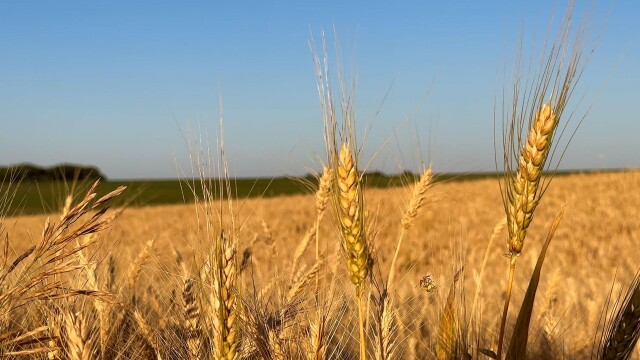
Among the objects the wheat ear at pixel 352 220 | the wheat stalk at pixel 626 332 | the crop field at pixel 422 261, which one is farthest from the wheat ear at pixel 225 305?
the wheat stalk at pixel 626 332

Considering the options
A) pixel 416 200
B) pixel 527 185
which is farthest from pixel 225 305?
pixel 416 200

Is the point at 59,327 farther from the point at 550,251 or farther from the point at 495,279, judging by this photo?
the point at 550,251

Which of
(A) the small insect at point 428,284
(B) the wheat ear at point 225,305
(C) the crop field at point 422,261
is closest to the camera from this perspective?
(B) the wheat ear at point 225,305

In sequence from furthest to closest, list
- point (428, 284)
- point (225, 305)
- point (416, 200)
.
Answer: point (416, 200) → point (428, 284) → point (225, 305)

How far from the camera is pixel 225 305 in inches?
51.1

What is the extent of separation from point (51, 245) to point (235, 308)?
47cm

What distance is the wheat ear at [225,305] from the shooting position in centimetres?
128

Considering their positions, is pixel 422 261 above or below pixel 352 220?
below

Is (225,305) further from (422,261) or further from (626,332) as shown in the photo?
(422,261)

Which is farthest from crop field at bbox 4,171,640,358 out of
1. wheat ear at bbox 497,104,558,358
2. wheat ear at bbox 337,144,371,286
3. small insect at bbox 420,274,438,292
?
wheat ear at bbox 497,104,558,358

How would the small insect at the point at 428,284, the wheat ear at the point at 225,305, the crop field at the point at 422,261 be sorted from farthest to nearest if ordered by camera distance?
1. the crop field at the point at 422,261
2. the small insect at the point at 428,284
3. the wheat ear at the point at 225,305

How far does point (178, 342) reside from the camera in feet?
6.27

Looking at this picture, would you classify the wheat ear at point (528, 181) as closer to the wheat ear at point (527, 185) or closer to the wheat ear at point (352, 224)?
the wheat ear at point (527, 185)

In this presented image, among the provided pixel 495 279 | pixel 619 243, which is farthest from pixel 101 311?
pixel 619 243
